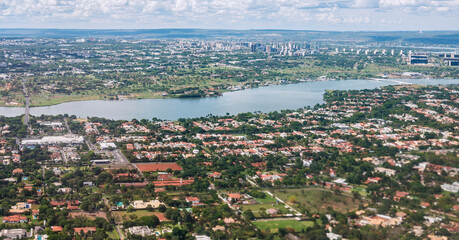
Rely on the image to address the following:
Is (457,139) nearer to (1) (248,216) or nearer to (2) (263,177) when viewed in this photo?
(2) (263,177)

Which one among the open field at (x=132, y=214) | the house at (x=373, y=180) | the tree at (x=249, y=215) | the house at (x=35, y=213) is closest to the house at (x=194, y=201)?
the open field at (x=132, y=214)

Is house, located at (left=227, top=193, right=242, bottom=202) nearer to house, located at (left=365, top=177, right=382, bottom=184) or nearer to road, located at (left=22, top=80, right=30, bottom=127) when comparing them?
house, located at (left=365, top=177, right=382, bottom=184)

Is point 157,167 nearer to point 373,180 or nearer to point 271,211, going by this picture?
point 271,211

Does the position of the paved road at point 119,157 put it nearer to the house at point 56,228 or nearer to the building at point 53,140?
the building at point 53,140

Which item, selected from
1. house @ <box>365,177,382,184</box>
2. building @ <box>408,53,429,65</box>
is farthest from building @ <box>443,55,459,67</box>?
house @ <box>365,177,382,184</box>

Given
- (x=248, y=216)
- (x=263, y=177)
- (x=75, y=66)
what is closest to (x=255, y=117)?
(x=263, y=177)
